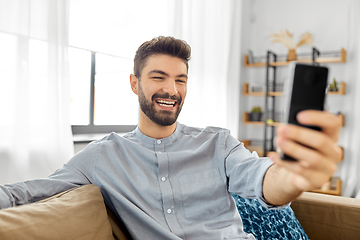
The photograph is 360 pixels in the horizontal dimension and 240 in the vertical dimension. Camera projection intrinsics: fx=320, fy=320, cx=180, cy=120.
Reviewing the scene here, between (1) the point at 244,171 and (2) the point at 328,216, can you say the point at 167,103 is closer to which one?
(1) the point at 244,171

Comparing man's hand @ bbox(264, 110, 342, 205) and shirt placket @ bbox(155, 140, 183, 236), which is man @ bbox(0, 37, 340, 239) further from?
man's hand @ bbox(264, 110, 342, 205)

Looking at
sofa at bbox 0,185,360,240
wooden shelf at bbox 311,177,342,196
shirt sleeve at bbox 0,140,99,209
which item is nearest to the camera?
sofa at bbox 0,185,360,240

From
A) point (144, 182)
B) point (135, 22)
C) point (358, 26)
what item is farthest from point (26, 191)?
point (358, 26)

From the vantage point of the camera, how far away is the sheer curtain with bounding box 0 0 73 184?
5.07ft

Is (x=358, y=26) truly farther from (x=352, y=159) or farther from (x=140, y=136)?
(x=140, y=136)

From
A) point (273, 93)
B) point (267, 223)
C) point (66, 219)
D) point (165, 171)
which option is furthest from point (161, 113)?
point (273, 93)

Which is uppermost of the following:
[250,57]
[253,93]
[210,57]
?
[250,57]

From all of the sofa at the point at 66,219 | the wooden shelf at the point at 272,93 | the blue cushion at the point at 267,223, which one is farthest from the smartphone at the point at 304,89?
the wooden shelf at the point at 272,93

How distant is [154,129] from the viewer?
128cm

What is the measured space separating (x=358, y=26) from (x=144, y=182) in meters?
3.41

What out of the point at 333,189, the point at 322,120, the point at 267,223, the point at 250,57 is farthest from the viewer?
the point at 250,57

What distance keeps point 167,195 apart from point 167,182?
0.05m

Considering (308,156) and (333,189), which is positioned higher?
(308,156)

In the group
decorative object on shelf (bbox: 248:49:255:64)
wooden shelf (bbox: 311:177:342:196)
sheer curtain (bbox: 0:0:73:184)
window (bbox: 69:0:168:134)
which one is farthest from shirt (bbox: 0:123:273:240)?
decorative object on shelf (bbox: 248:49:255:64)
